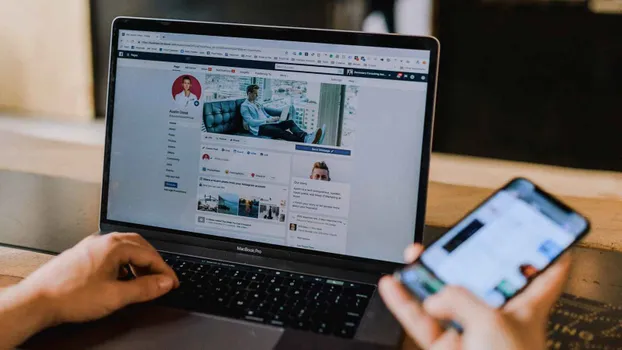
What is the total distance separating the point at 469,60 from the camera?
7.23ft

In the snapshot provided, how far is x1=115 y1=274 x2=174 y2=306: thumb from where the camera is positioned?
0.67 metres

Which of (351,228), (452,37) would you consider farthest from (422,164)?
(452,37)

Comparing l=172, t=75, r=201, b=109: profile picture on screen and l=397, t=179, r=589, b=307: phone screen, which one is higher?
l=172, t=75, r=201, b=109: profile picture on screen

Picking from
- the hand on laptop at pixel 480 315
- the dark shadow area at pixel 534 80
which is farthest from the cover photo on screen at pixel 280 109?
the dark shadow area at pixel 534 80

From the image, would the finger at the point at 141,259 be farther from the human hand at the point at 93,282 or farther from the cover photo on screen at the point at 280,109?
the cover photo on screen at the point at 280,109

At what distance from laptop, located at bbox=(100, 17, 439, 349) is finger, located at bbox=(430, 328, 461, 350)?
0.48 feet

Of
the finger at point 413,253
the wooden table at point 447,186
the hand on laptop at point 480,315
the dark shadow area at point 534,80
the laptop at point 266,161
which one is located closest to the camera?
the hand on laptop at point 480,315

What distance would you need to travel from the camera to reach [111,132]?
0.86 m

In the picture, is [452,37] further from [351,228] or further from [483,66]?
[351,228]

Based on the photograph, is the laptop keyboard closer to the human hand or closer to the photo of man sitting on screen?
the human hand

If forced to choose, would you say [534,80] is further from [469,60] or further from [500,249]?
[500,249]

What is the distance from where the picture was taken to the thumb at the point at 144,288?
0.67 m

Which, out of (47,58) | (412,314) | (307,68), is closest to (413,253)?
(412,314)

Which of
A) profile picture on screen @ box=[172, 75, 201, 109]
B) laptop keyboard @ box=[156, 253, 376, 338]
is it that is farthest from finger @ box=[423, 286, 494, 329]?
profile picture on screen @ box=[172, 75, 201, 109]
